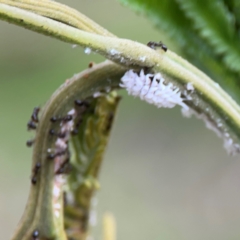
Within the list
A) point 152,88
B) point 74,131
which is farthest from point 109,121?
point 152,88

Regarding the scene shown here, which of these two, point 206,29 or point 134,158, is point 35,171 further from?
point 134,158

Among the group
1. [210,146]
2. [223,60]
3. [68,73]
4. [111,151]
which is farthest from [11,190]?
[223,60]

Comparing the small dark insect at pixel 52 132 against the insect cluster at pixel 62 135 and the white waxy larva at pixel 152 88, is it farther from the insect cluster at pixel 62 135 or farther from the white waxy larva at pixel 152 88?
the white waxy larva at pixel 152 88

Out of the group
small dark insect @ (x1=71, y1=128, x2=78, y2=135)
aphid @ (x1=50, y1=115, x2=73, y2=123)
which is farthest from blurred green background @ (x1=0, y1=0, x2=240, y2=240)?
aphid @ (x1=50, y1=115, x2=73, y2=123)

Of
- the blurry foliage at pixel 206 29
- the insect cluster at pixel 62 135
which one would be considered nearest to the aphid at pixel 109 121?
the insect cluster at pixel 62 135

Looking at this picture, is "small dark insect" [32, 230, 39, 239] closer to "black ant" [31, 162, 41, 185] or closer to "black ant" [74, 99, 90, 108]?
"black ant" [31, 162, 41, 185]

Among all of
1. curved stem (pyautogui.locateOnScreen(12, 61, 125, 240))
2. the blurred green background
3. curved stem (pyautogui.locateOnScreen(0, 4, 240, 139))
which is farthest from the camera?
the blurred green background
